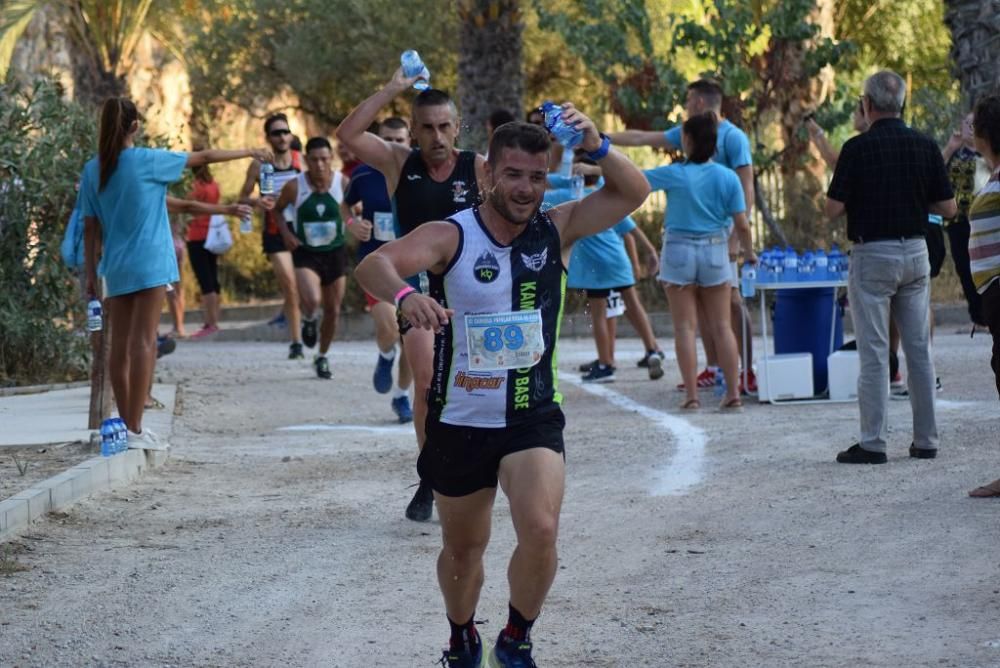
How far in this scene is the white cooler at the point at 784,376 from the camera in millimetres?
12102

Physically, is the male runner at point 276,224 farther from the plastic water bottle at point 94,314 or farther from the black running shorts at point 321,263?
the plastic water bottle at point 94,314

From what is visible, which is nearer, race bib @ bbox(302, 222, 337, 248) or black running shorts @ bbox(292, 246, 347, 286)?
race bib @ bbox(302, 222, 337, 248)

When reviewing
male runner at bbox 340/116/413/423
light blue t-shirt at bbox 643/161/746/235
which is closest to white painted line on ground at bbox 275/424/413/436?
male runner at bbox 340/116/413/423

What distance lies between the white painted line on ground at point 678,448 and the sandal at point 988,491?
4.71ft

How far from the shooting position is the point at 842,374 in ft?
39.6

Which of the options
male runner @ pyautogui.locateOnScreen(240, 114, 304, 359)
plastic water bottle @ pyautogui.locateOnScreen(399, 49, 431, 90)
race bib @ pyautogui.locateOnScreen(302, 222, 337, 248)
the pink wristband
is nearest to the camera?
the pink wristband

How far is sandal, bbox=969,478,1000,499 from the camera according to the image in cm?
781

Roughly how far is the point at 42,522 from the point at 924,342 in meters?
4.62

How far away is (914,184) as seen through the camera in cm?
909

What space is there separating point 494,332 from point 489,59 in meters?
16.1

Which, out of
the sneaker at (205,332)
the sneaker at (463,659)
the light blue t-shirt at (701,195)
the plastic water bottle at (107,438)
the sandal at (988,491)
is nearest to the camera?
the sneaker at (463,659)

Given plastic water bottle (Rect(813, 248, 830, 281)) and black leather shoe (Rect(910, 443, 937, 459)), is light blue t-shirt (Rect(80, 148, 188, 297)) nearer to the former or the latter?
black leather shoe (Rect(910, 443, 937, 459))

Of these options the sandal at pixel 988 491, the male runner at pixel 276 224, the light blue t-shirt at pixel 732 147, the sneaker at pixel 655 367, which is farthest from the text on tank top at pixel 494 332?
the male runner at pixel 276 224

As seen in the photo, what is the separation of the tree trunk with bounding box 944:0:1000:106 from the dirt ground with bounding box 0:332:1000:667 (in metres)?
3.58
